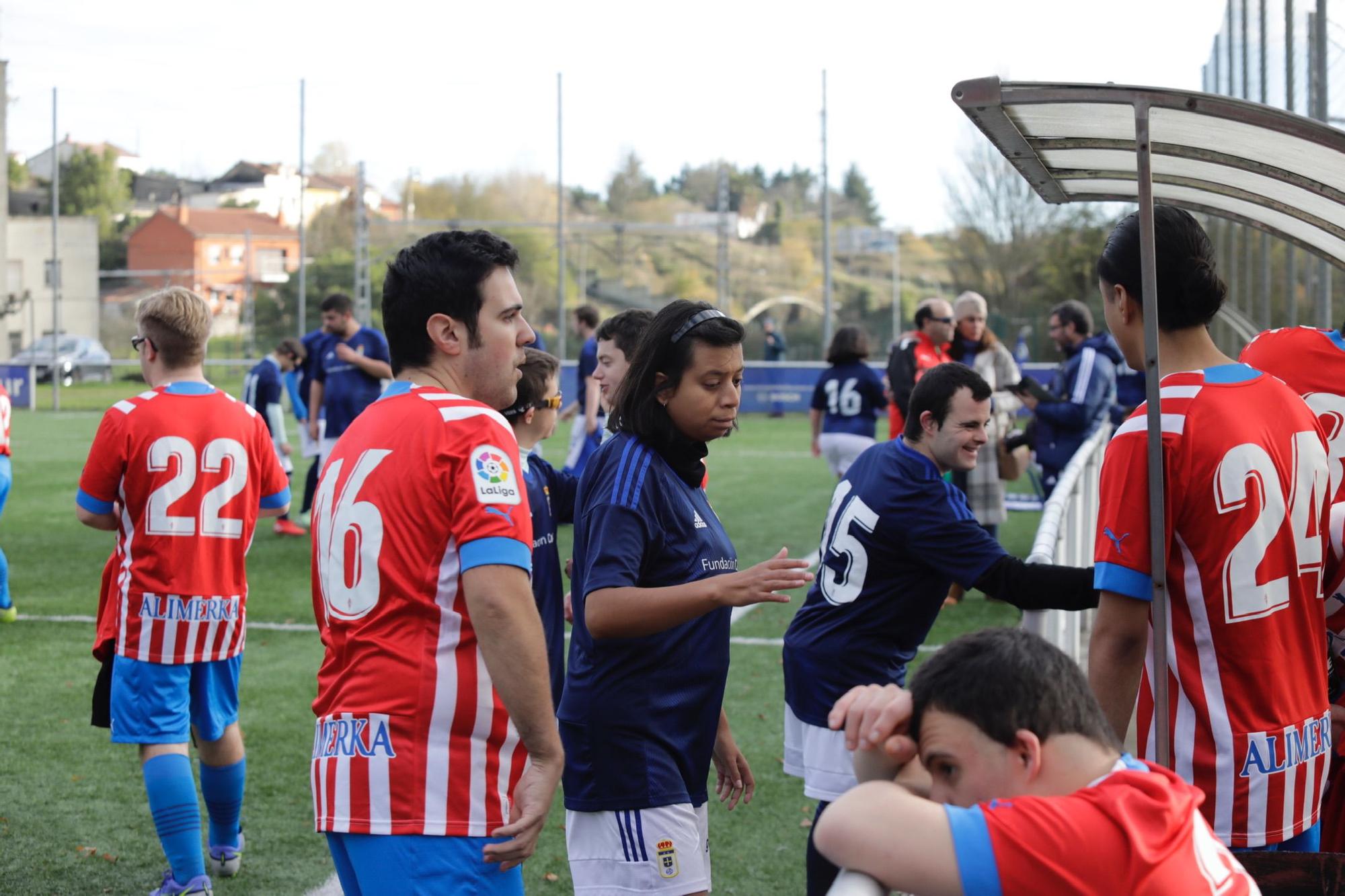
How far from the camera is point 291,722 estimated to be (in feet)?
21.5

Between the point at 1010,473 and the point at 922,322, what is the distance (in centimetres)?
169

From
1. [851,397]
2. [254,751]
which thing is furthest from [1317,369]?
[851,397]

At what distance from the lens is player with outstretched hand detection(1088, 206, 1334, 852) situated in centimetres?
260

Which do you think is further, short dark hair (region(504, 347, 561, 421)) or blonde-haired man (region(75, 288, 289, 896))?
blonde-haired man (region(75, 288, 289, 896))

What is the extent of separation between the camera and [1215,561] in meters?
2.62

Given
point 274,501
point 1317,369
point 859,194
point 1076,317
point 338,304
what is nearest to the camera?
point 1317,369

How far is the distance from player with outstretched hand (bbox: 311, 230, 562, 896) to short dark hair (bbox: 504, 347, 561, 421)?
164cm

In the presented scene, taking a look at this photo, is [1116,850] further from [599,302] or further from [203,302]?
[599,302]

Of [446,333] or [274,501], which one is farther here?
[274,501]

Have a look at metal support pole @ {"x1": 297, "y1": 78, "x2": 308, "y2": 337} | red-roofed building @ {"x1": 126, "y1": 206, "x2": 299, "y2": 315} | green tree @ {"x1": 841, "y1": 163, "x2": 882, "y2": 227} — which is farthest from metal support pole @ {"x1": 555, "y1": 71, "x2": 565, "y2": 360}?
green tree @ {"x1": 841, "y1": 163, "x2": 882, "y2": 227}

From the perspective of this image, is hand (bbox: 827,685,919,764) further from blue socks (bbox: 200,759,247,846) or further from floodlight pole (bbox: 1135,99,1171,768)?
blue socks (bbox: 200,759,247,846)

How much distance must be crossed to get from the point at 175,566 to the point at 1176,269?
3.39 meters

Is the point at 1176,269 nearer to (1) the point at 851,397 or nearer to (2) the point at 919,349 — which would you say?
(2) the point at 919,349

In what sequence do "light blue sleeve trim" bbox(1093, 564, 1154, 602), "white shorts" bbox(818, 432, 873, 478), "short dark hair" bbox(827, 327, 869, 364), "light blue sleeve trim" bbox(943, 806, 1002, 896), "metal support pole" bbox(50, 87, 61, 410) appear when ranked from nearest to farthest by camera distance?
"light blue sleeve trim" bbox(943, 806, 1002, 896), "light blue sleeve trim" bbox(1093, 564, 1154, 602), "short dark hair" bbox(827, 327, 869, 364), "white shorts" bbox(818, 432, 873, 478), "metal support pole" bbox(50, 87, 61, 410)
